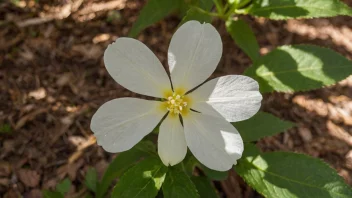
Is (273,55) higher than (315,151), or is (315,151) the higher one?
(273,55)

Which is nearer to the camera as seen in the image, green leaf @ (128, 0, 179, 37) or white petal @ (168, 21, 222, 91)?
white petal @ (168, 21, 222, 91)

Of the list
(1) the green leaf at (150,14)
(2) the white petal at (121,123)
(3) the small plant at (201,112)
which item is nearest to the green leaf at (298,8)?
(3) the small plant at (201,112)

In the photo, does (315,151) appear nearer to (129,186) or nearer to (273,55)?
(273,55)

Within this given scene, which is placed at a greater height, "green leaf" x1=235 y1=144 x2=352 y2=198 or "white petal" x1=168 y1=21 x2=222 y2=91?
"white petal" x1=168 y1=21 x2=222 y2=91

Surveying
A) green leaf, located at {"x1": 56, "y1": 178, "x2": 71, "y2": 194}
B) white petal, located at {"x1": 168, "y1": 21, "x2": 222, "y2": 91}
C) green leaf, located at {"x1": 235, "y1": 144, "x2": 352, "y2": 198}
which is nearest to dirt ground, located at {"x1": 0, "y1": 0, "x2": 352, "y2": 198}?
green leaf, located at {"x1": 56, "y1": 178, "x2": 71, "y2": 194}

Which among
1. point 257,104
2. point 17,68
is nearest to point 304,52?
point 257,104

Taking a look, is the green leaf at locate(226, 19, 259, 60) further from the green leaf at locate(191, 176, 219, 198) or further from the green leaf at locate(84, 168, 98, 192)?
the green leaf at locate(84, 168, 98, 192)

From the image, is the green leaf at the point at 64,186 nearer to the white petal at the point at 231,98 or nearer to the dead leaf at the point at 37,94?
the dead leaf at the point at 37,94
